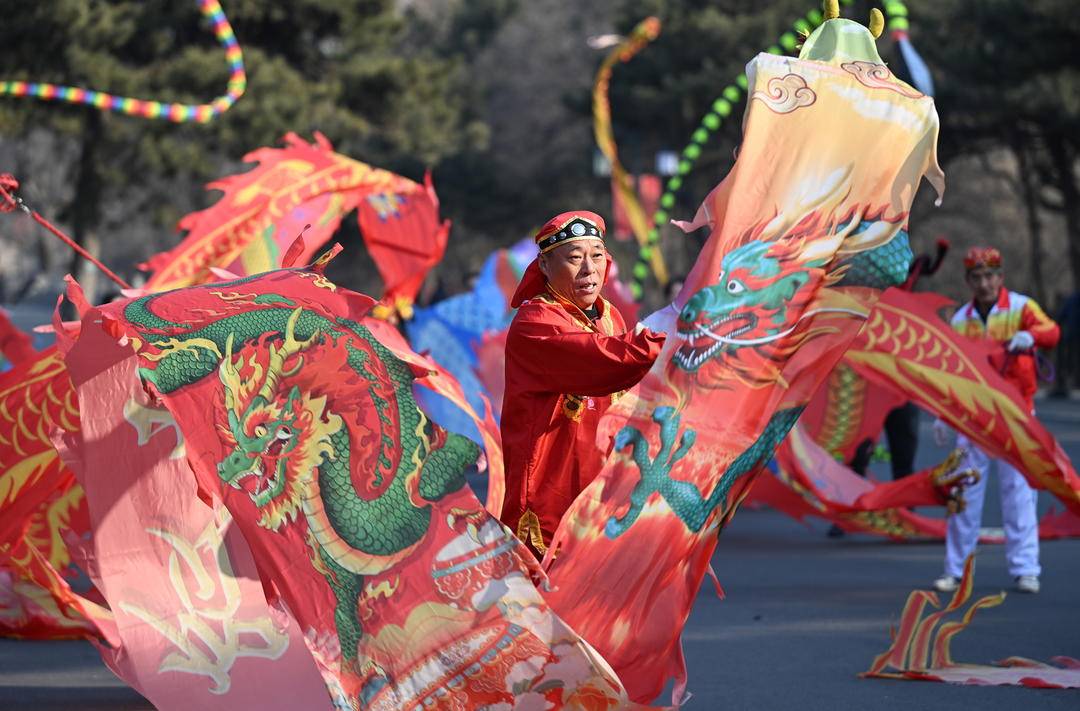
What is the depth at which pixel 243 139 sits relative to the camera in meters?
28.5

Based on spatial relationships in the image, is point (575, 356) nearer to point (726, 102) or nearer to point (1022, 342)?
point (1022, 342)

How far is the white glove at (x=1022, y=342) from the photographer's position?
8883 millimetres

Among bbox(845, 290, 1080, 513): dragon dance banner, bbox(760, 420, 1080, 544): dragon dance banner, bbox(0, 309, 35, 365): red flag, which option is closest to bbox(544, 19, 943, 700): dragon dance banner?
bbox(845, 290, 1080, 513): dragon dance banner

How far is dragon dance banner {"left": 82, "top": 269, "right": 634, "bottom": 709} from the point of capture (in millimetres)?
4617

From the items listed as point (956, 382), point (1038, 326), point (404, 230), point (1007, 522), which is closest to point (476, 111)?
point (404, 230)

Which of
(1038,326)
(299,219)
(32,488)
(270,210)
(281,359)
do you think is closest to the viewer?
(281,359)

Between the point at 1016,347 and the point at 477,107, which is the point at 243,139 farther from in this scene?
the point at 1016,347

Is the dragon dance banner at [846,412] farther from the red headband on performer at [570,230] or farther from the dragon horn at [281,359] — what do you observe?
the dragon horn at [281,359]

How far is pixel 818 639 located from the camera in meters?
7.33

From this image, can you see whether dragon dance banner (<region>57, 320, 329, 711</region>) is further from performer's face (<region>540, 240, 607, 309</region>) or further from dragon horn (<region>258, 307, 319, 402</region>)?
performer's face (<region>540, 240, 607, 309</region>)

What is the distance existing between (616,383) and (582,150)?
3864 centimetres

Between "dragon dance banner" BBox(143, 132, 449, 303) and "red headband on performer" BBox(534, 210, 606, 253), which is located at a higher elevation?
Answer: "red headband on performer" BBox(534, 210, 606, 253)

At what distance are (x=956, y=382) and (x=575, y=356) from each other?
15.3 ft

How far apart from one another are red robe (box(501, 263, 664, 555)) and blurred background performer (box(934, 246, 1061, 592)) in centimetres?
402
